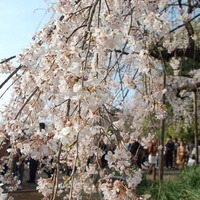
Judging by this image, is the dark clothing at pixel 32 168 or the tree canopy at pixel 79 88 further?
the dark clothing at pixel 32 168

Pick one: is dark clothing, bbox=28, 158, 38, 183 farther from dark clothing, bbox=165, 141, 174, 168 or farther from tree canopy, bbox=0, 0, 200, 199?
dark clothing, bbox=165, 141, 174, 168

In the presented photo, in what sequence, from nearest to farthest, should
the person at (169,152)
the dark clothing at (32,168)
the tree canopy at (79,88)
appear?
the tree canopy at (79,88), the dark clothing at (32,168), the person at (169,152)

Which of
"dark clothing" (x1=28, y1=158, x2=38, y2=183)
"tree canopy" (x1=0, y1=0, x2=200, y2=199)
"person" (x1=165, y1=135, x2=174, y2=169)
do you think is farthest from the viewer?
"person" (x1=165, y1=135, x2=174, y2=169)

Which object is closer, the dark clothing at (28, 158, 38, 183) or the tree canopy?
the tree canopy

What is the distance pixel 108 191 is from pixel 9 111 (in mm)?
1494

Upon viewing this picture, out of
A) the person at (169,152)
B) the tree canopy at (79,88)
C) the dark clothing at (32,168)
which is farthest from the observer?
the person at (169,152)

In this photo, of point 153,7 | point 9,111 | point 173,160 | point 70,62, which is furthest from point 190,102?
point 70,62

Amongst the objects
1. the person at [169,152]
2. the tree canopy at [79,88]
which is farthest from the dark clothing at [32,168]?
the person at [169,152]

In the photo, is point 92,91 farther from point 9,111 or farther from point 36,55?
point 9,111

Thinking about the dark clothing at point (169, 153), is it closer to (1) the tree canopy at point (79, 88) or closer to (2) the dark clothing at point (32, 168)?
(2) the dark clothing at point (32, 168)

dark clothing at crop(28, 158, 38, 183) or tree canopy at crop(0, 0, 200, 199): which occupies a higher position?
tree canopy at crop(0, 0, 200, 199)

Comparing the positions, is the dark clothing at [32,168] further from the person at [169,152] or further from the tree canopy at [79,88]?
the person at [169,152]

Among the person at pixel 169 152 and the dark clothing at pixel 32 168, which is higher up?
the person at pixel 169 152

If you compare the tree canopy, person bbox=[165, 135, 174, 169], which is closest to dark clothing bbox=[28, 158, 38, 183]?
the tree canopy
